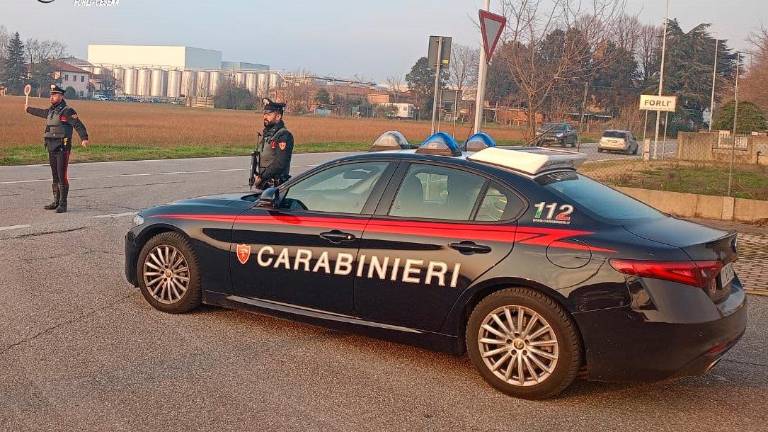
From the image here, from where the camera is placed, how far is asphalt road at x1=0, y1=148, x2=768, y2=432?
436 centimetres

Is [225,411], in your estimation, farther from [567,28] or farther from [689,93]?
[689,93]

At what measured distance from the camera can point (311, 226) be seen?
564 centimetres

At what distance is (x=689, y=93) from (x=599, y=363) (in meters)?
78.0

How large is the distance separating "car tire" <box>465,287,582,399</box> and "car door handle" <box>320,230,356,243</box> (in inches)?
38.4

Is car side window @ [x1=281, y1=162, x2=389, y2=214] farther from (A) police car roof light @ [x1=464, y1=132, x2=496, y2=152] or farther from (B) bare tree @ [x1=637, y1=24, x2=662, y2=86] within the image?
(B) bare tree @ [x1=637, y1=24, x2=662, y2=86]

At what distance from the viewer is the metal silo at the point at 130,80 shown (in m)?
182

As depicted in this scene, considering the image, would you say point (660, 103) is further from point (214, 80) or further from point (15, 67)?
point (214, 80)

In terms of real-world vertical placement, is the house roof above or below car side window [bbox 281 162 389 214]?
above

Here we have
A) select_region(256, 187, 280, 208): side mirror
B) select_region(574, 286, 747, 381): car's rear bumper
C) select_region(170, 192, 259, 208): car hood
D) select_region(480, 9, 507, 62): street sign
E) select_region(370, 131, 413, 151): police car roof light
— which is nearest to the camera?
select_region(574, 286, 747, 381): car's rear bumper

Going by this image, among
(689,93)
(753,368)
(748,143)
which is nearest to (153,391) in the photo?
Answer: (753,368)

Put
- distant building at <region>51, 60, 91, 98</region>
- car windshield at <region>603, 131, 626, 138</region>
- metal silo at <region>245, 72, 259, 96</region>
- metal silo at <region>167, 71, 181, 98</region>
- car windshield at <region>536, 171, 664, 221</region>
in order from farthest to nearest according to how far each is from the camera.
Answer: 1. metal silo at <region>167, 71, 181, 98</region>
2. metal silo at <region>245, 72, 259, 96</region>
3. distant building at <region>51, 60, 91, 98</region>
4. car windshield at <region>603, 131, 626, 138</region>
5. car windshield at <region>536, 171, 664, 221</region>

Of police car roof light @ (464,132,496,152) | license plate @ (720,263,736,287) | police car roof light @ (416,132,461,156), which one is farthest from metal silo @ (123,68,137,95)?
license plate @ (720,263,736,287)

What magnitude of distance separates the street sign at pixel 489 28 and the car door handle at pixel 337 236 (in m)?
6.07

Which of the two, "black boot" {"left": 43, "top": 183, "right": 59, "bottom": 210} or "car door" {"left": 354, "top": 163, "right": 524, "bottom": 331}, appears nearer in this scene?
"car door" {"left": 354, "top": 163, "right": 524, "bottom": 331}
